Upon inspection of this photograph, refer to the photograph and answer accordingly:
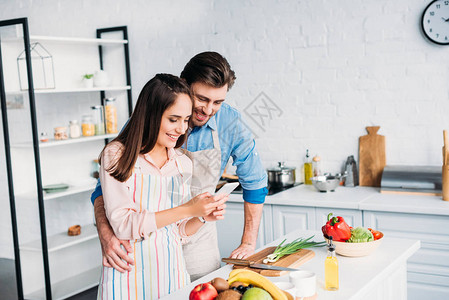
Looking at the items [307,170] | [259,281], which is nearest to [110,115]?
[307,170]

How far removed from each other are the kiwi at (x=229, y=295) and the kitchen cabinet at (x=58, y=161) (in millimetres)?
2657

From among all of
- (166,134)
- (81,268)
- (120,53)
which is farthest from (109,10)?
(166,134)

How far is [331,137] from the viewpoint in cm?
398

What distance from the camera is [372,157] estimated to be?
3.80m

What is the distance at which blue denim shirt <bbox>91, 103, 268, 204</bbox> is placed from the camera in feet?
8.48

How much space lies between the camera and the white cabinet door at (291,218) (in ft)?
11.6

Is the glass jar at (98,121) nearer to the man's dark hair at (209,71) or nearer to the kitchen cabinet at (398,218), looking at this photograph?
the kitchen cabinet at (398,218)

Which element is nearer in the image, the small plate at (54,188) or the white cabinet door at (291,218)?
the white cabinet door at (291,218)

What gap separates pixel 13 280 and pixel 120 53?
88.1 inches

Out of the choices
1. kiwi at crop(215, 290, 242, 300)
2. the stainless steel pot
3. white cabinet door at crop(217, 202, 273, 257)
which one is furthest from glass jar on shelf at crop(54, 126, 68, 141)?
kiwi at crop(215, 290, 242, 300)

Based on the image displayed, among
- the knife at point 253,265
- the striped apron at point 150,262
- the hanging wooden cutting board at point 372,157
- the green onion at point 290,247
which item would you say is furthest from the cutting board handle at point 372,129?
the striped apron at point 150,262

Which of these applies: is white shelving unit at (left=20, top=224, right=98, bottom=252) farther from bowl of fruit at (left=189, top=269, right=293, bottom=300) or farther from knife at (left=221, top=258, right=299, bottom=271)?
bowl of fruit at (left=189, top=269, right=293, bottom=300)

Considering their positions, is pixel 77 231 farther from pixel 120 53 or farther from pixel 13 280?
pixel 120 53

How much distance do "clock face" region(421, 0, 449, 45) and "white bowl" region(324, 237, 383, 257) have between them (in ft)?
6.42
